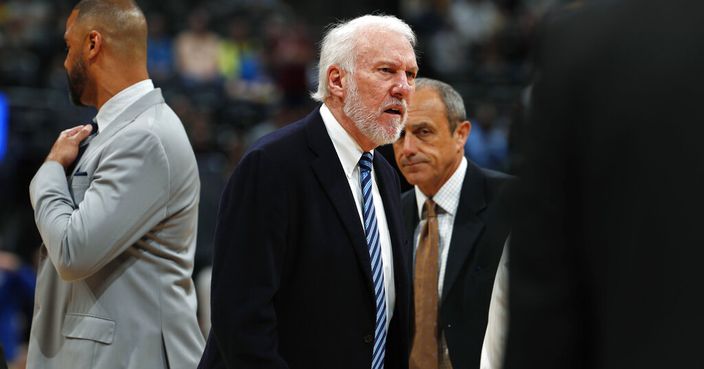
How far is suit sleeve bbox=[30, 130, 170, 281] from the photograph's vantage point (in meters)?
3.53

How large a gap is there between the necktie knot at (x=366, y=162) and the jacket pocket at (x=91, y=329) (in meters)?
1.06

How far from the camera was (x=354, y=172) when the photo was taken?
3.53 meters

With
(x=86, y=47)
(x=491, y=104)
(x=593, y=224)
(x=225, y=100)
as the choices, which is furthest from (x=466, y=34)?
(x=593, y=224)

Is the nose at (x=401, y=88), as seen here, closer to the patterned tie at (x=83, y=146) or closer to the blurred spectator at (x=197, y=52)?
the patterned tie at (x=83, y=146)

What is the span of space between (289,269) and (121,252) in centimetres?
73

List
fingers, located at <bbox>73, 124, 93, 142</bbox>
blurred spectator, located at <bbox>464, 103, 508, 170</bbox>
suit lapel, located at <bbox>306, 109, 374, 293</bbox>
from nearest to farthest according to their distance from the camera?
suit lapel, located at <bbox>306, 109, 374, 293</bbox>, fingers, located at <bbox>73, 124, 93, 142</bbox>, blurred spectator, located at <bbox>464, 103, 508, 170</bbox>

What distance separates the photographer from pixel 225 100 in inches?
503

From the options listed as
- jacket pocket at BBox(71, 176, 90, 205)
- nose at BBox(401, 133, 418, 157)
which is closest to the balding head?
jacket pocket at BBox(71, 176, 90, 205)

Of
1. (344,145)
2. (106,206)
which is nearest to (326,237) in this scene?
(344,145)

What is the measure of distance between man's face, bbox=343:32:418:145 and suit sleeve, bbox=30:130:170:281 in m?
0.77

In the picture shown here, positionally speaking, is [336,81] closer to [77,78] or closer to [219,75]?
[77,78]

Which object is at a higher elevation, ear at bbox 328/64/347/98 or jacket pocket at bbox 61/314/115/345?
ear at bbox 328/64/347/98

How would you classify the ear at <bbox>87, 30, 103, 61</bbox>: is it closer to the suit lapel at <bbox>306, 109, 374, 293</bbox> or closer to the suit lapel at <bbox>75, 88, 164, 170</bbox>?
the suit lapel at <bbox>75, 88, 164, 170</bbox>

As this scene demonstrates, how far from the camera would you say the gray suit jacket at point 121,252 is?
357 centimetres
